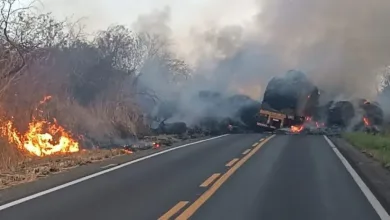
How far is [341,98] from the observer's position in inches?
1476

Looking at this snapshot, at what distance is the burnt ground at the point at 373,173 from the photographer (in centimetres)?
1075

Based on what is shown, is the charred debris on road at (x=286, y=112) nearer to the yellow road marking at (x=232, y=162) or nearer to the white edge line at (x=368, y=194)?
the yellow road marking at (x=232, y=162)

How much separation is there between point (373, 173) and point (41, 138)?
10076 millimetres

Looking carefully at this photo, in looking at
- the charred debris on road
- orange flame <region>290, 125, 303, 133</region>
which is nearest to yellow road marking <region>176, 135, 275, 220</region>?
the charred debris on road

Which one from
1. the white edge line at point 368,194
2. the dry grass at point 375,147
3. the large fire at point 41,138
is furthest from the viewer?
the dry grass at point 375,147

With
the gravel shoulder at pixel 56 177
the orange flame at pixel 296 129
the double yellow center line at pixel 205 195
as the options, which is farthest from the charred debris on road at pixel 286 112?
the double yellow center line at pixel 205 195

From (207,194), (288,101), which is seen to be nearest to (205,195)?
(207,194)

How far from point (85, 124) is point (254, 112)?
1746 centimetres

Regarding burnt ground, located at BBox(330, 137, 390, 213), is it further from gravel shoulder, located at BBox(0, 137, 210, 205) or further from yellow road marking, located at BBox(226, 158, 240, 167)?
gravel shoulder, located at BBox(0, 137, 210, 205)

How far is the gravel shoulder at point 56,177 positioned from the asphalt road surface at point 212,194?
1.55ft

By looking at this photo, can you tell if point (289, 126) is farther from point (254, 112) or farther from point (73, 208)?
point (73, 208)

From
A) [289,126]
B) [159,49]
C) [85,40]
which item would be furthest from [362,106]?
[85,40]

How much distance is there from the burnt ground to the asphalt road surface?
328mm

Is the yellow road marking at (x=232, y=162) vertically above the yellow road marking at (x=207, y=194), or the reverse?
the yellow road marking at (x=232, y=162)
